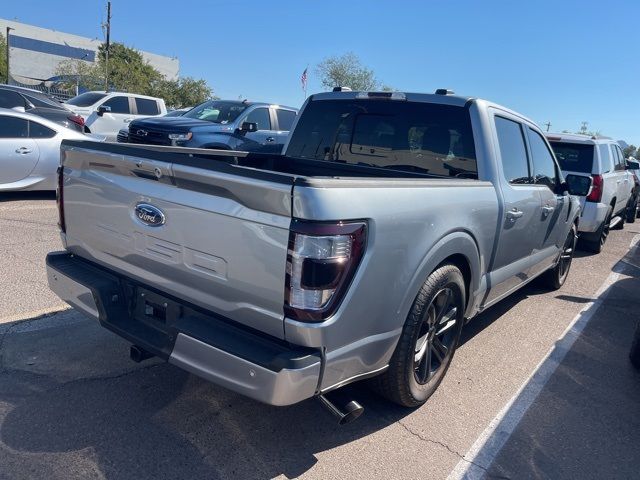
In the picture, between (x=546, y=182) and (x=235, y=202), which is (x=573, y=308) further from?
(x=235, y=202)

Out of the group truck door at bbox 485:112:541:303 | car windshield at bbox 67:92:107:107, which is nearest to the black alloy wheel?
truck door at bbox 485:112:541:303

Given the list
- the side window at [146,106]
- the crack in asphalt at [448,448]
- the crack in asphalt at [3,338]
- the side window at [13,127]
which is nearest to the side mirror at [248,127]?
the side window at [13,127]

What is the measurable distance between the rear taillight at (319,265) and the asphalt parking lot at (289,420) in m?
0.94

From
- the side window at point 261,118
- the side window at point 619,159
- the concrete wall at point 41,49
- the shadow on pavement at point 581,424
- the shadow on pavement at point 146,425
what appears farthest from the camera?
Result: the concrete wall at point 41,49

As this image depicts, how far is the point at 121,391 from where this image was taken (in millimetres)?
3330

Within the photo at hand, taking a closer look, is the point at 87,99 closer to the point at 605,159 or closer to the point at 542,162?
the point at 605,159

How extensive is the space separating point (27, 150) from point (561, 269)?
786 cm

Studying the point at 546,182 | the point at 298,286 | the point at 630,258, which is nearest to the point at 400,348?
the point at 298,286

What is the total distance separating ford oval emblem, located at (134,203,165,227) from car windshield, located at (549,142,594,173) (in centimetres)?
717

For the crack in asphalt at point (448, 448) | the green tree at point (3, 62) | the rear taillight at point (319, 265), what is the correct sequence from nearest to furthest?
the rear taillight at point (319, 265), the crack in asphalt at point (448, 448), the green tree at point (3, 62)

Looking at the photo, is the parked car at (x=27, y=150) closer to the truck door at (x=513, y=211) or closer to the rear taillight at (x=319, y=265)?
the truck door at (x=513, y=211)

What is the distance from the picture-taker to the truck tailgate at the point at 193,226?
2.40 meters

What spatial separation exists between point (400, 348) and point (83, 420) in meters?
1.78

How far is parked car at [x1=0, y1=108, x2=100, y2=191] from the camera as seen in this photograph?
8.36 m
